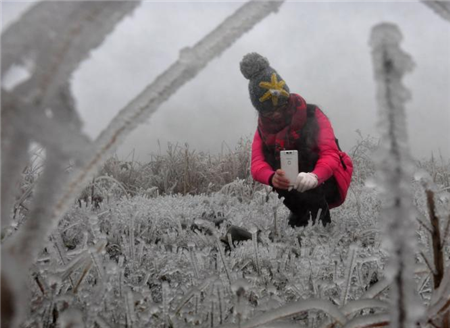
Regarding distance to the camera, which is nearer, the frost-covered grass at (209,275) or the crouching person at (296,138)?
the frost-covered grass at (209,275)

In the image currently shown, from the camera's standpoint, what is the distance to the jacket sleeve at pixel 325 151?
2449mm

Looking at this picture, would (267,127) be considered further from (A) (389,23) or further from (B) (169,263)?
(A) (389,23)

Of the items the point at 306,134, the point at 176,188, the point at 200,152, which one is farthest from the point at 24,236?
the point at 200,152

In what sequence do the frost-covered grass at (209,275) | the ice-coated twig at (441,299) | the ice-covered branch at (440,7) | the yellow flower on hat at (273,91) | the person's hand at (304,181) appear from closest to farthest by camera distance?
1. the ice-covered branch at (440,7)
2. the ice-coated twig at (441,299)
3. the frost-covered grass at (209,275)
4. the person's hand at (304,181)
5. the yellow flower on hat at (273,91)

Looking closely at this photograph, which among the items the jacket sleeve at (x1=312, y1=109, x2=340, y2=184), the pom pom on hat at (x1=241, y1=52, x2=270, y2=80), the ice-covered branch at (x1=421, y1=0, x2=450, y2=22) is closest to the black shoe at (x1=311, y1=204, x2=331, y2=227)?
the jacket sleeve at (x1=312, y1=109, x2=340, y2=184)

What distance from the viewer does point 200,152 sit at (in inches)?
238

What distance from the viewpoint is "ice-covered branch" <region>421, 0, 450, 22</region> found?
0.40 m

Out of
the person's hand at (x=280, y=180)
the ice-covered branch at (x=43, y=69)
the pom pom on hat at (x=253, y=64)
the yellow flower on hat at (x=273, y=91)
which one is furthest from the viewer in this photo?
the pom pom on hat at (x=253, y=64)

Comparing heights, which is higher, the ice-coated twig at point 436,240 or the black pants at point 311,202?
the black pants at point 311,202

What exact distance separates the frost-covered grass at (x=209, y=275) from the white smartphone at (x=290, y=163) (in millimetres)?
273

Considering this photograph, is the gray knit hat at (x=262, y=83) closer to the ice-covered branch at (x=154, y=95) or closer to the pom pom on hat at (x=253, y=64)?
the pom pom on hat at (x=253, y=64)

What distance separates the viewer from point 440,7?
0.40 meters

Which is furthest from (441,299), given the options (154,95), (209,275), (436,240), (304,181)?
(304,181)

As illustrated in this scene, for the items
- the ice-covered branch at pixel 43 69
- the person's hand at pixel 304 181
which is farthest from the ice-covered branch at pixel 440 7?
the person's hand at pixel 304 181
